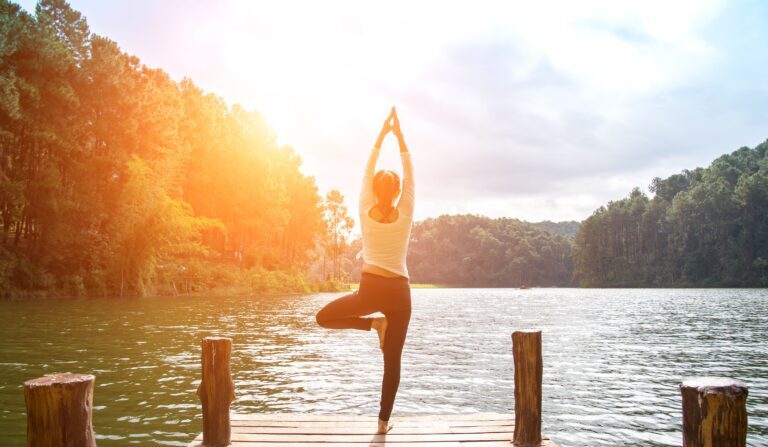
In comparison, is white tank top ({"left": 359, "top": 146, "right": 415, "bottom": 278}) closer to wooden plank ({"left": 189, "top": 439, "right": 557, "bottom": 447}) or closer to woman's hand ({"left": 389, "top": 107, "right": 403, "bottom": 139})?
woman's hand ({"left": 389, "top": 107, "right": 403, "bottom": 139})

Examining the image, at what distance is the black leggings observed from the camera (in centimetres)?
543

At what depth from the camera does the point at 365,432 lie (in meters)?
6.06

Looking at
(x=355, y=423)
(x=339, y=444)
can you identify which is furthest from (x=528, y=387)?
(x=339, y=444)

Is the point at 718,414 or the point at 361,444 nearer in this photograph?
the point at 718,414

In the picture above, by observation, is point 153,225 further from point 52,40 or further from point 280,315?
point 280,315

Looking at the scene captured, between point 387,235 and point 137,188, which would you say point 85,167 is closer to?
point 137,188

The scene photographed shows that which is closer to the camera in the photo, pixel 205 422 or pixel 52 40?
pixel 205 422

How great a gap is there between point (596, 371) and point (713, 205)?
353 ft

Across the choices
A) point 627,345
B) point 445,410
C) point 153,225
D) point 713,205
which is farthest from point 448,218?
point 445,410

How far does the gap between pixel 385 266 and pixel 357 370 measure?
892 cm

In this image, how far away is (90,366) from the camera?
490 inches

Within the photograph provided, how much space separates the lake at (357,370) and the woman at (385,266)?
12.0ft

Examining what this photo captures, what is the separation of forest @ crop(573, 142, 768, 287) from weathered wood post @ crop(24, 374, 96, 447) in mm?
110887

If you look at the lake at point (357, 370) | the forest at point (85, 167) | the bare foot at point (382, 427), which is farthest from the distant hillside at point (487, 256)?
the bare foot at point (382, 427)
